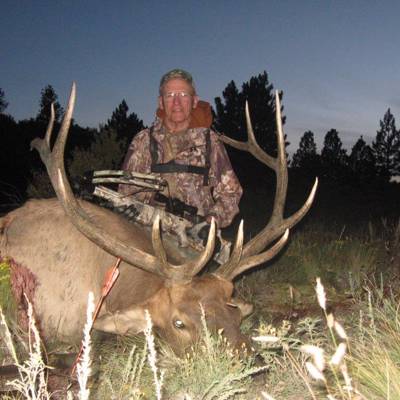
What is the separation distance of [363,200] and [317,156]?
2257 centimetres

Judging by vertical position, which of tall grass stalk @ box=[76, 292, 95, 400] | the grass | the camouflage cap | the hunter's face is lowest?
the grass

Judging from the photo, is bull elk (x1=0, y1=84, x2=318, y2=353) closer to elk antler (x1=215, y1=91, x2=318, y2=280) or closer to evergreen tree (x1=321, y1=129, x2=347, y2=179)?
elk antler (x1=215, y1=91, x2=318, y2=280)

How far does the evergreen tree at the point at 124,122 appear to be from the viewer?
99.1 feet

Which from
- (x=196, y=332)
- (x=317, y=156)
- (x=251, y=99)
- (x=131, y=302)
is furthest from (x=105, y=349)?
(x=317, y=156)

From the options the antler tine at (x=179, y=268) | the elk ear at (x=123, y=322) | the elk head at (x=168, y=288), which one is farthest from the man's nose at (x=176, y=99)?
the elk ear at (x=123, y=322)

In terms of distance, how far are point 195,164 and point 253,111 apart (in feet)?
82.3

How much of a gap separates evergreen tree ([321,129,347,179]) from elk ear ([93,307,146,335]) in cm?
→ 4222

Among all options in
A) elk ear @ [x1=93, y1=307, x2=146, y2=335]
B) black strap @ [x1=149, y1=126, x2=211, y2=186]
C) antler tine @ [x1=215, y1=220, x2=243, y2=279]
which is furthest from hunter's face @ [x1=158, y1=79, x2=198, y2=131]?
elk ear @ [x1=93, y1=307, x2=146, y2=335]

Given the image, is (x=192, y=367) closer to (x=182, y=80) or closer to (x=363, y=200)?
(x=182, y=80)

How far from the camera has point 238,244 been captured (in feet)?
10.6

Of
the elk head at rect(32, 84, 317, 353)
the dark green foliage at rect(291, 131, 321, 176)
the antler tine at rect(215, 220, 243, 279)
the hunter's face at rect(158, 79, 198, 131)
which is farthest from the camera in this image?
the dark green foliage at rect(291, 131, 321, 176)

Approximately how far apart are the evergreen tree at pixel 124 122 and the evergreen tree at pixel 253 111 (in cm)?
534

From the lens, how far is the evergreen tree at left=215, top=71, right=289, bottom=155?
93.5ft

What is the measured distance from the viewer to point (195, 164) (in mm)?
5152
